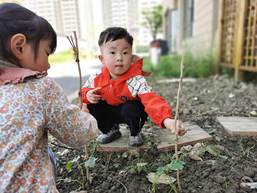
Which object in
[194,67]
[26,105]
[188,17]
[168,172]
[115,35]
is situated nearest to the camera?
[26,105]

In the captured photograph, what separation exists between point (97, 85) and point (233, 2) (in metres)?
4.32

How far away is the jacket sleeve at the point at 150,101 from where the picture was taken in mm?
1643

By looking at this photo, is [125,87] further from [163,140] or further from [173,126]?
[173,126]

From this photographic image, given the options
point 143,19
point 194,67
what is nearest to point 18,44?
point 194,67

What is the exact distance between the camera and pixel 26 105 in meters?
1.06

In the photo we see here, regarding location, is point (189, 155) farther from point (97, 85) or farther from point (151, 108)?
point (97, 85)

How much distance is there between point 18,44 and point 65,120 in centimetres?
32

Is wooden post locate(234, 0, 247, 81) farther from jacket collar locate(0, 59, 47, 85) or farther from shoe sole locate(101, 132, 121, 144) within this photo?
jacket collar locate(0, 59, 47, 85)

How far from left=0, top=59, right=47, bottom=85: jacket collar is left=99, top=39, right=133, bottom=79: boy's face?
2.87 ft

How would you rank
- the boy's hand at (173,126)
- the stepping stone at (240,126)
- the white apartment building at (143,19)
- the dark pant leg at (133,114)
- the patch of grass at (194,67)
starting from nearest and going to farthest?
the boy's hand at (173,126)
the dark pant leg at (133,114)
the stepping stone at (240,126)
the patch of grass at (194,67)
the white apartment building at (143,19)

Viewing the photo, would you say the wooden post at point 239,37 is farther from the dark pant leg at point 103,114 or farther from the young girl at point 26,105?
the young girl at point 26,105

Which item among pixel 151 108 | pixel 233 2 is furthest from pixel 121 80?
pixel 233 2

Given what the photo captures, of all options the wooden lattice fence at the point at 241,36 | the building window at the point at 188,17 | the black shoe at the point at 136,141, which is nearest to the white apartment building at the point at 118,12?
the building window at the point at 188,17

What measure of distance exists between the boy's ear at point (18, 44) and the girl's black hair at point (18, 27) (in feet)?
0.04
